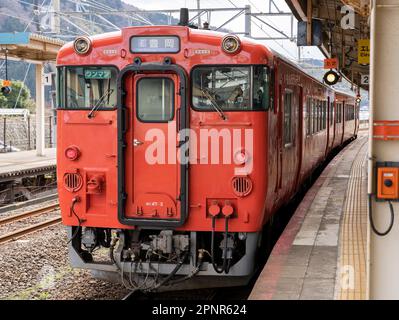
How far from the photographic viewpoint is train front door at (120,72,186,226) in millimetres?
6441

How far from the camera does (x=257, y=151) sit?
6.37m

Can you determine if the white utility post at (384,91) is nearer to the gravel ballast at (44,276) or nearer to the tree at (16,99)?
the gravel ballast at (44,276)

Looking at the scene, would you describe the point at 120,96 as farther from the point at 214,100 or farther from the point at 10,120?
the point at 10,120

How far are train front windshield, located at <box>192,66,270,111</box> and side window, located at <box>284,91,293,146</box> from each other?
179 centimetres

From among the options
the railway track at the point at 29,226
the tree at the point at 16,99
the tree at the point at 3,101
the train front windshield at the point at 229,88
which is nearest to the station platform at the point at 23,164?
the railway track at the point at 29,226

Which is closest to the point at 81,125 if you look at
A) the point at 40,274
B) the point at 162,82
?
the point at 162,82

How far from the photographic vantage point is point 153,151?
650 centimetres

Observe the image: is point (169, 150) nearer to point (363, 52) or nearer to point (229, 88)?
point (229, 88)

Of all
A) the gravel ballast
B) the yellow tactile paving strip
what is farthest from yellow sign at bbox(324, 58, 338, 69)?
the gravel ballast

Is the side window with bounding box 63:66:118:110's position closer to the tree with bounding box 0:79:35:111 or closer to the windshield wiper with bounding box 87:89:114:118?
the windshield wiper with bounding box 87:89:114:118

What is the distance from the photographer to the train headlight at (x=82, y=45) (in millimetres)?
6625

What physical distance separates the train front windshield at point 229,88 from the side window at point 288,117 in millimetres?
1787

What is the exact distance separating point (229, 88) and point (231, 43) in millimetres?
465

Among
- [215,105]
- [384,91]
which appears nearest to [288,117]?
[215,105]
